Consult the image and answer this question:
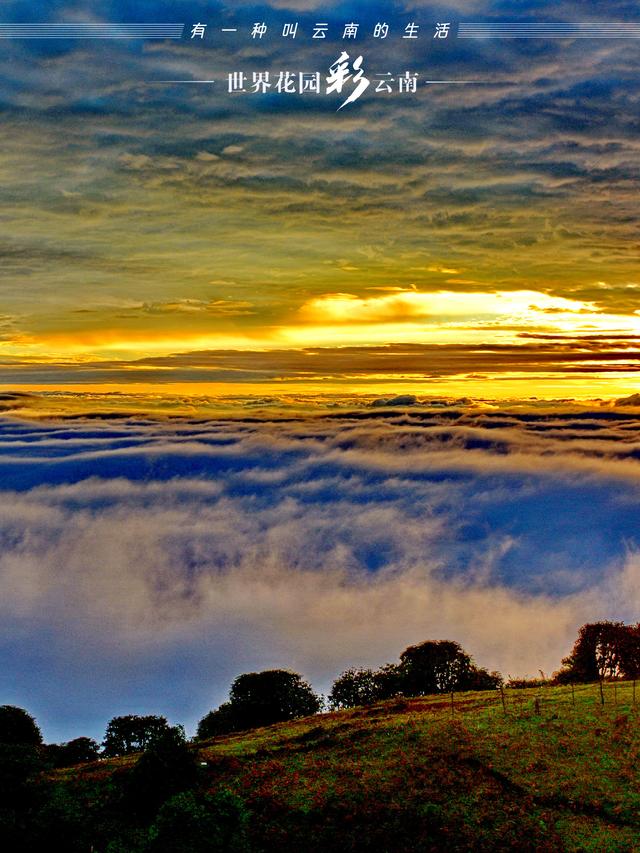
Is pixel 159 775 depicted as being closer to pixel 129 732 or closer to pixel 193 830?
pixel 193 830

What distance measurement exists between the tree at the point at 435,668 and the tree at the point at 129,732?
3082 centimetres

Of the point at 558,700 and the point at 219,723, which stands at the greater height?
the point at 219,723

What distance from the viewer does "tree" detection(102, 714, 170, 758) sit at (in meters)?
93.1

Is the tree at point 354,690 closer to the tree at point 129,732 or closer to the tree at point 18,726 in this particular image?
the tree at point 129,732

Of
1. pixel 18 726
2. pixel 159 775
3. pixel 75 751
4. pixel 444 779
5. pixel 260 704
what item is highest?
pixel 18 726

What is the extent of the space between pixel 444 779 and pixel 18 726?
174 ft

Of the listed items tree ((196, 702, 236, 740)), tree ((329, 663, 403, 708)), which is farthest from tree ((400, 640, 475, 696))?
tree ((196, 702, 236, 740))

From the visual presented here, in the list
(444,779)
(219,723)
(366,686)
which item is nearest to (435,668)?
(366,686)

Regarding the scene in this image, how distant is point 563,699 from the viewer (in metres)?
67.6

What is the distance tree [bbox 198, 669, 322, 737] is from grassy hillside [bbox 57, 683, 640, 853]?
93.8 ft

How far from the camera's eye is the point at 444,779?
164ft

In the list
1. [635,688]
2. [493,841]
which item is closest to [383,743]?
[493,841]

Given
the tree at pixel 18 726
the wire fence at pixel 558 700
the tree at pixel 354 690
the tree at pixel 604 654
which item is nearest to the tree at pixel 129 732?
the tree at pixel 18 726

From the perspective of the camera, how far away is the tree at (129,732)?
3664 inches
